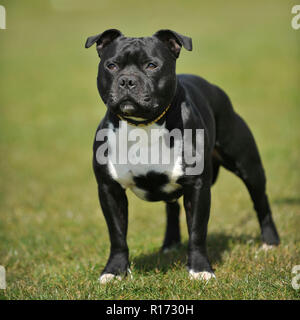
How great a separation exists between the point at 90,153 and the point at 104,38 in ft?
28.5

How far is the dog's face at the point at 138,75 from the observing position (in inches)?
142

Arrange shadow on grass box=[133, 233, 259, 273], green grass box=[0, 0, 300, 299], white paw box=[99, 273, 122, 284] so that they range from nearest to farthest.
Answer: white paw box=[99, 273, 122, 284] < green grass box=[0, 0, 300, 299] < shadow on grass box=[133, 233, 259, 273]

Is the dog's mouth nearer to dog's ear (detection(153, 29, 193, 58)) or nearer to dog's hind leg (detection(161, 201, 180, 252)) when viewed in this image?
dog's ear (detection(153, 29, 193, 58))

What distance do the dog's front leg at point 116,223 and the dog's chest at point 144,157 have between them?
0.51 ft

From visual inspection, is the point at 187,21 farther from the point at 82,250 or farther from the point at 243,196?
the point at 82,250

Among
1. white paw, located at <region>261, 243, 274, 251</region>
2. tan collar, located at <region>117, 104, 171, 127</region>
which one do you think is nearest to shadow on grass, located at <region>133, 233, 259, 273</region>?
white paw, located at <region>261, 243, 274, 251</region>

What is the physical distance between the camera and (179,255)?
4.93 metres

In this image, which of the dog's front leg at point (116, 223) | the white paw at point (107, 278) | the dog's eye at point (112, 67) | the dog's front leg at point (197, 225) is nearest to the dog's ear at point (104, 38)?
the dog's eye at point (112, 67)

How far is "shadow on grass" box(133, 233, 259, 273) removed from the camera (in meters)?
4.48

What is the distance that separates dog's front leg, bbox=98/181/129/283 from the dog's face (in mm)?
665

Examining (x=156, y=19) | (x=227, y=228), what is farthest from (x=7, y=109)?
(x=227, y=228)

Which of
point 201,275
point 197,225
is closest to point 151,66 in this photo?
point 197,225

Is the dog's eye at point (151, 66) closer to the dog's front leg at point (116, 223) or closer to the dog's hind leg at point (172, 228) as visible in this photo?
the dog's front leg at point (116, 223)
